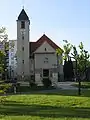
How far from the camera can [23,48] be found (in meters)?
85.8

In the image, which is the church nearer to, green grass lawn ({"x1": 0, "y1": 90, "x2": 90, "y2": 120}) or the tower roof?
the tower roof

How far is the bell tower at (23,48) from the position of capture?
85562mm

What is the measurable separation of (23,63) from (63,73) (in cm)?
1148

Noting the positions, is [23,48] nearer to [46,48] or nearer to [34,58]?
[34,58]

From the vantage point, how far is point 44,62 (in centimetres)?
8656

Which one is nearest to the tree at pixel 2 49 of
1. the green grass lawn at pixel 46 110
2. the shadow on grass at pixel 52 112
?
the green grass lawn at pixel 46 110

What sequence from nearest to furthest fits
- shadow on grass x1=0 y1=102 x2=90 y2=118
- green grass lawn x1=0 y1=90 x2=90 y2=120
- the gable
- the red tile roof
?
green grass lawn x1=0 y1=90 x2=90 y2=120 → shadow on grass x1=0 y1=102 x2=90 y2=118 → the gable → the red tile roof

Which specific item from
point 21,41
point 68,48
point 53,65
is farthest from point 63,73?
point 68,48

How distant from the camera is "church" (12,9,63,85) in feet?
281

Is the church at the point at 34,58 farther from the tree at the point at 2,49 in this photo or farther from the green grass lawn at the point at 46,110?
the tree at the point at 2,49

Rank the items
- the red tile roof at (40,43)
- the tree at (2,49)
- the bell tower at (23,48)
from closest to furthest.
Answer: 1. the tree at (2,49)
2. the bell tower at (23,48)
3. the red tile roof at (40,43)

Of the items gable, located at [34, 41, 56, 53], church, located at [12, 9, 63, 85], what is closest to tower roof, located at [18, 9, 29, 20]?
church, located at [12, 9, 63, 85]

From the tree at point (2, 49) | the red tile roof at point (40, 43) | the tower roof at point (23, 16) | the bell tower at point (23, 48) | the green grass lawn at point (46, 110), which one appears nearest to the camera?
the tree at point (2, 49)

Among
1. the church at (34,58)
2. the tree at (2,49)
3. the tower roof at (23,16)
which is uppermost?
the tower roof at (23,16)
